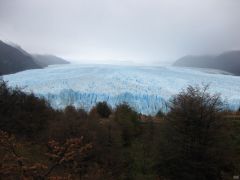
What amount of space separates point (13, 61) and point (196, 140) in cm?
4337

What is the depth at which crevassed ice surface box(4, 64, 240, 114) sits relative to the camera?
2642 cm

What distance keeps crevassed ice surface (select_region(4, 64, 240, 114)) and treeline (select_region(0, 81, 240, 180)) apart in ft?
16.6

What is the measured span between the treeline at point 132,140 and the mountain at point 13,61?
31.8 m

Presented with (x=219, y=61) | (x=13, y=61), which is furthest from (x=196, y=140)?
(x=13, y=61)

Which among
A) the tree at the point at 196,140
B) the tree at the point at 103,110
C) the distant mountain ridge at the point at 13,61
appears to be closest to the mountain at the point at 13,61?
the distant mountain ridge at the point at 13,61

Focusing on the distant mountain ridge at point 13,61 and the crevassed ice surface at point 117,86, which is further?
the distant mountain ridge at point 13,61

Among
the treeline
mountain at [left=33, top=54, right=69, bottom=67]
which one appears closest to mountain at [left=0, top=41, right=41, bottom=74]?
mountain at [left=33, top=54, right=69, bottom=67]

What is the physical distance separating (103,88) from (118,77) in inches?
107

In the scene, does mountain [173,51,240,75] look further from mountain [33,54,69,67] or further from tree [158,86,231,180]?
tree [158,86,231,180]

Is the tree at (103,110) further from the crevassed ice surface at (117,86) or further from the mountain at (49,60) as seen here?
the mountain at (49,60)

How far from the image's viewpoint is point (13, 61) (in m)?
51.1

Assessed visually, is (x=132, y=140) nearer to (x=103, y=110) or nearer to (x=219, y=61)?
(x=103, y=110)

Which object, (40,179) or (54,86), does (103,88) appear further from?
(40,179)

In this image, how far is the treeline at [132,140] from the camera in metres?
11.2
